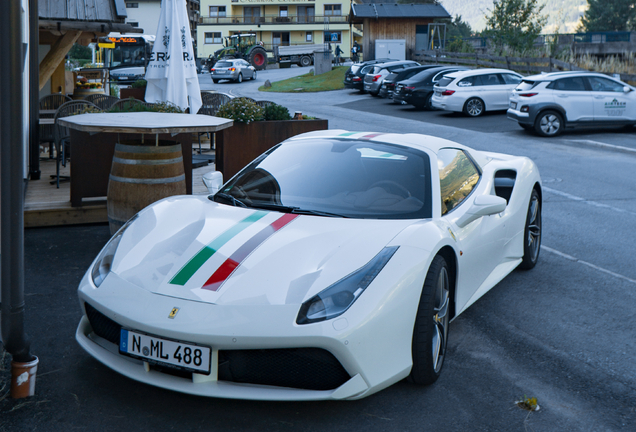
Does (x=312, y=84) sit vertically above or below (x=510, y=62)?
below

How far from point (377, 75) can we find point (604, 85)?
13.1 meters

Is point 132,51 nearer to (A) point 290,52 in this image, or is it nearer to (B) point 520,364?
(A) point 290,52

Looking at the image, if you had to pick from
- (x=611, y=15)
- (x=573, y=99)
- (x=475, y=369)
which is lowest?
(x=475, y=369)

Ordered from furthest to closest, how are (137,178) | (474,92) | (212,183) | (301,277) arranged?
1. (474,92)
2. (137,178)
3. (212,183)
4. (301,277)

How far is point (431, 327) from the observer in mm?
3361

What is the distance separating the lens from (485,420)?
10.4 feet

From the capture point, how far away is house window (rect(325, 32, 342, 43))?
7425cm

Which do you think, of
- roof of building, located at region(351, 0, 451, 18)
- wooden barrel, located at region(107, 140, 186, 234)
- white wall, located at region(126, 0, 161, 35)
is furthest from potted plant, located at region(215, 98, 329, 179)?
white wall, located at region(126, 0, 161, 35)

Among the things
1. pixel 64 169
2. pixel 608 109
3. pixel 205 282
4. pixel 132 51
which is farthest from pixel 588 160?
pixel 132 51

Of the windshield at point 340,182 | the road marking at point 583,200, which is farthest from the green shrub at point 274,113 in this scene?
the road marking at point 583,200

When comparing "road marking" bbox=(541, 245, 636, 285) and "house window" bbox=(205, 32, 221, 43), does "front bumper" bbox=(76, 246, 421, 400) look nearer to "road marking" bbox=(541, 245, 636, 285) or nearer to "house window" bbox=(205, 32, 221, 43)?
"road marking" bbox=(541, 245, 636, 285)

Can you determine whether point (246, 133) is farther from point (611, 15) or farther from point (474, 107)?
point (611, 15)

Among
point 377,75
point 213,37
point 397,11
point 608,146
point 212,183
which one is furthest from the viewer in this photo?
point 213,37

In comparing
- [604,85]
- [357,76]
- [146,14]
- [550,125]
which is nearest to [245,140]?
[550,125]
